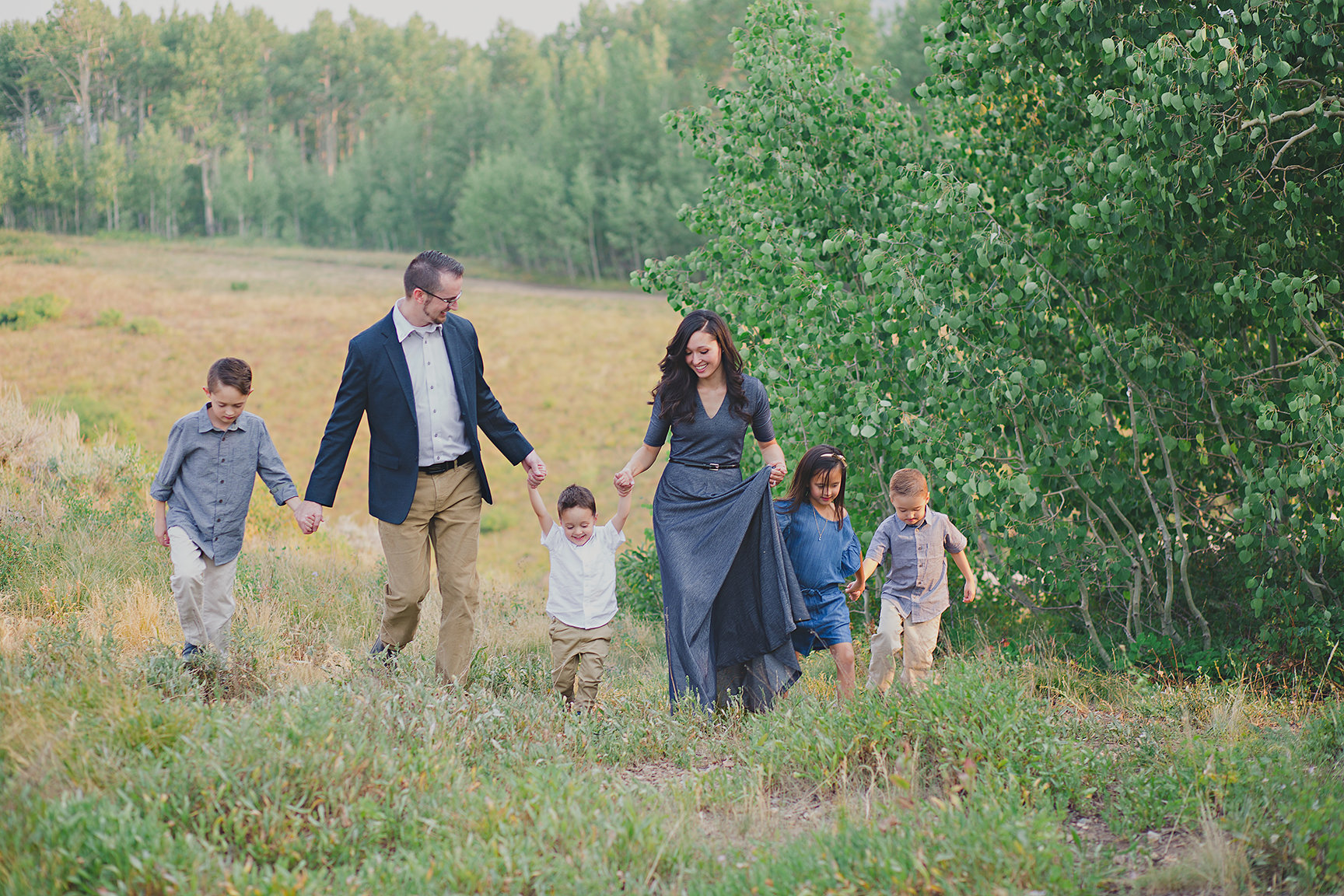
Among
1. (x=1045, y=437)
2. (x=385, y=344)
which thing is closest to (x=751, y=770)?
(x=385, y=344)

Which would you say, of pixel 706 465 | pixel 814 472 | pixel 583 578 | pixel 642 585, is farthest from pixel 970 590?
pixel 642 585

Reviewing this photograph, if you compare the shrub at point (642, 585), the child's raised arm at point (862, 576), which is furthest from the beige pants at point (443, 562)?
the shrub at point (642, 585)

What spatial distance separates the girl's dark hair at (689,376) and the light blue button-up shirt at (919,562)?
3.67 ft

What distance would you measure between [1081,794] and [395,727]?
2.96m

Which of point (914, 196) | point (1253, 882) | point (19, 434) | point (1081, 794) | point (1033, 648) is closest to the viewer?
point (1253, 882)

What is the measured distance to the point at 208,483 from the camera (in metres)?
5.22

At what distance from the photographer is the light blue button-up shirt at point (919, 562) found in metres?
5.33

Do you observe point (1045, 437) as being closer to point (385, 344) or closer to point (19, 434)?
point (385, 344)

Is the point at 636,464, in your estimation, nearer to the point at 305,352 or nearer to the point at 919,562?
the point at 919,562

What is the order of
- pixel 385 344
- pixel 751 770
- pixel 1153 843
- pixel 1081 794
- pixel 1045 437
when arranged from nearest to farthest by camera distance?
pixel 1153 843 < pixel 1081 794 < pixel 751 770 < pixel 385 344 < pixel 1045 437

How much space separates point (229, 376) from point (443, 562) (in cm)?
152

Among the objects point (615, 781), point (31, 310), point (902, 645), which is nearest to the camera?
point (615, 781)

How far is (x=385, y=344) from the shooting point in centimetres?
509

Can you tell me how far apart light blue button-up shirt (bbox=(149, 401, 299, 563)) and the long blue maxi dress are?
2.16 metres
